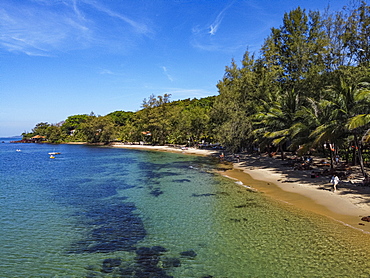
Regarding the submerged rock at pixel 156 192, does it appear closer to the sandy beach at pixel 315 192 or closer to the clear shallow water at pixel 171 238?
the clear shallow water at pixel 171 238

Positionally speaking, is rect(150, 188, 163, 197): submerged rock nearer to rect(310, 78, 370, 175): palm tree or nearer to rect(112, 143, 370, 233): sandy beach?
rect(112, 143, 370, 233): sandy beach

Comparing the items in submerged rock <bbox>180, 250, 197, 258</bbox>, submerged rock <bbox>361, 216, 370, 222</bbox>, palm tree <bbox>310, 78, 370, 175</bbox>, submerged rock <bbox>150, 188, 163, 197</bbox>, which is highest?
palm tree <bbox>310, 78, 370, 175</bbox>

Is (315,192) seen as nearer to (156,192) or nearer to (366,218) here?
(366,218)

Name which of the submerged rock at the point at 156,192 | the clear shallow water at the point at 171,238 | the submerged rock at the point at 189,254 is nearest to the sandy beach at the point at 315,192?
the clear shallow water at the point at 171,238

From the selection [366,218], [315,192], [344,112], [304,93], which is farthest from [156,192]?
[304,93]

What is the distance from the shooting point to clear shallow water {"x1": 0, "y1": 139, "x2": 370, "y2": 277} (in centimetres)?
1000

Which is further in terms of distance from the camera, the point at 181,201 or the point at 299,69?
the point at 299,69

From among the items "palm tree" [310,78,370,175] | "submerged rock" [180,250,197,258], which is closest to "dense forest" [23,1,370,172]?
"palm tree" [310,78,370,175]

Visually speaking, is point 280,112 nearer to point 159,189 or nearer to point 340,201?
point 340,201

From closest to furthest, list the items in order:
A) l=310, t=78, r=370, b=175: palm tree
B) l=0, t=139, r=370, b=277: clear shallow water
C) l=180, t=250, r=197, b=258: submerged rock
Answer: l=0, t=139, r=370, b=277: clear shallow water, l=180, t=250, r=197, b=258: submerged rock, l=310, t=78, r=370, b=175: palm tree

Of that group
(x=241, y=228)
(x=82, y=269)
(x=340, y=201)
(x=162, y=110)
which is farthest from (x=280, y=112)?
(x=162, y=110)

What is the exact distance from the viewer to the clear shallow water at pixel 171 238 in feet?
32.8

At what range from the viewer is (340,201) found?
17.2 metres

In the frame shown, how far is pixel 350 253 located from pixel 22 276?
544 inches
